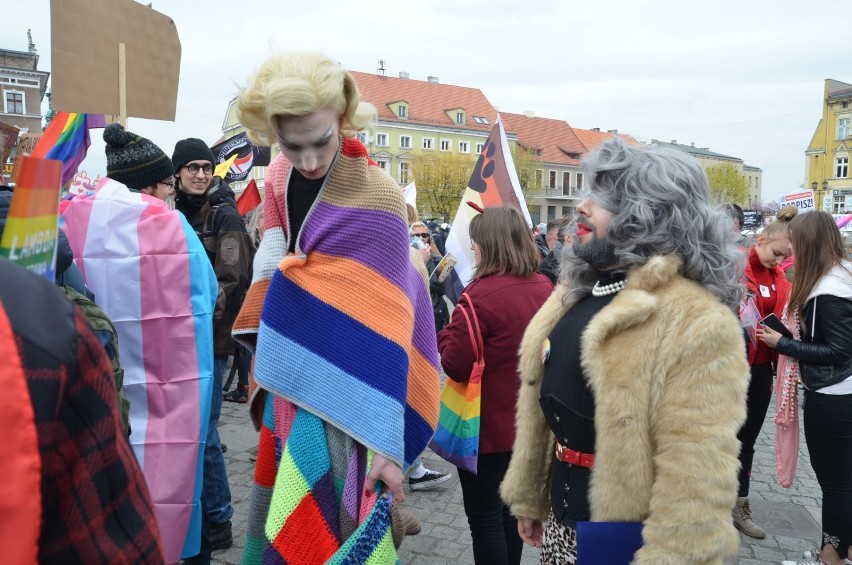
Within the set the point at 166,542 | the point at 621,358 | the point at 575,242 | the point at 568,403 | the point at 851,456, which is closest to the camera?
the point at 621,358

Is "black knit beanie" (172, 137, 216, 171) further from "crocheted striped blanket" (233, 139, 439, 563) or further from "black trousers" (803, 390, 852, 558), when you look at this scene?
"black trousers" (803, 390, 852, 558)

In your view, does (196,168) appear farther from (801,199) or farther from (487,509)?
(801,199)

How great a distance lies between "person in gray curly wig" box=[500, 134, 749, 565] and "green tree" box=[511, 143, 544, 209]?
56.7 metres

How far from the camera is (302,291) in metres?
2.01

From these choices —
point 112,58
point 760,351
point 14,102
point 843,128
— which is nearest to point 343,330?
point 112,58

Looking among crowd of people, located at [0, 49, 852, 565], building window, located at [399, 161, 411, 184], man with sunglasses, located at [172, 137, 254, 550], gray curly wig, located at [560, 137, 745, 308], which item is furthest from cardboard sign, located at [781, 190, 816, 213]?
building window, located at [399, 161, 411, 184]

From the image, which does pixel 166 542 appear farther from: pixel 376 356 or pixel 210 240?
pixel 210 240

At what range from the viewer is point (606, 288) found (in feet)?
7.16

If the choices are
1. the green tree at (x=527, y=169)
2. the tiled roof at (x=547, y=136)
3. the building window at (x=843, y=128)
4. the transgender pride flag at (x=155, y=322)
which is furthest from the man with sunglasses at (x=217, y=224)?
the building window at (x=843, y=128)


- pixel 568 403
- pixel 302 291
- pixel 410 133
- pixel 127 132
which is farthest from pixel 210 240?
pixel 410 133

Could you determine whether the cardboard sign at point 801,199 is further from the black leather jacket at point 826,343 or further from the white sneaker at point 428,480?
the white sneaker at point 428,480

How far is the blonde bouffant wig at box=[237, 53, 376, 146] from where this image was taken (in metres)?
1.88

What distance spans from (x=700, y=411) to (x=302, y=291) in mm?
1193

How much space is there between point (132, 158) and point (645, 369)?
3.06 m
